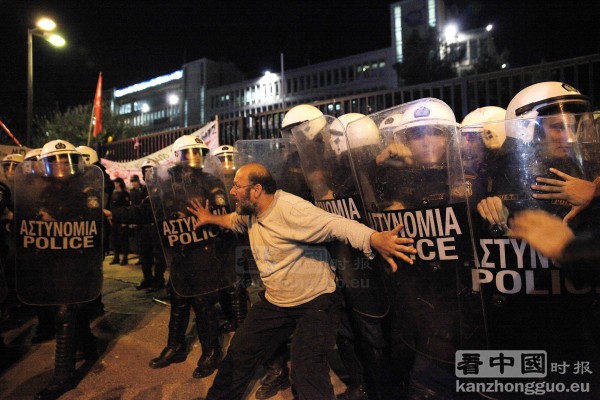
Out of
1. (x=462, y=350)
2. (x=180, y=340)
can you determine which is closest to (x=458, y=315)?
(x=462, y=350)

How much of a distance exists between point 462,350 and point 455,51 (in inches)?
1325

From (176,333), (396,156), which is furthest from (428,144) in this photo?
(176,333)

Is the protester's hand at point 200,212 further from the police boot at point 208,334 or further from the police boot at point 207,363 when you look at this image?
the police boot at point 207,363

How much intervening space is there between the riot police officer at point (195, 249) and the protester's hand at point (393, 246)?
6.21ft

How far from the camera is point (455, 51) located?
101 feet

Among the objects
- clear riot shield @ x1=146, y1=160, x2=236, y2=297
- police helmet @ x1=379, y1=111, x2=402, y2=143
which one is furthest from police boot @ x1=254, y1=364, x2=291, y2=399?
police helmet @ x1=379, y1=111, x2=402, y2=143

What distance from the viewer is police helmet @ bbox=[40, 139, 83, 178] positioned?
3424 mm

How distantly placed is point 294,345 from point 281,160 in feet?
6.13

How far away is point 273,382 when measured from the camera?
10.6 feet

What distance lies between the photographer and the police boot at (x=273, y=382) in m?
3.14

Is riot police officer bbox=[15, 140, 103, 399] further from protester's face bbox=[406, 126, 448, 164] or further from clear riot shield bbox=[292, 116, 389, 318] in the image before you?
protester's face bbox=[406, 126, 448, 164]

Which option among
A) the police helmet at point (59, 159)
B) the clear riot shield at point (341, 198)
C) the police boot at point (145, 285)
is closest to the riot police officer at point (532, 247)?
the clear riot shield at point (341, 198)

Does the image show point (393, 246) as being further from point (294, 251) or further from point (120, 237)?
point (120, 237)

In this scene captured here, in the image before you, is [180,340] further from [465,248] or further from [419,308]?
[465,248]
